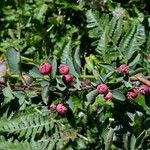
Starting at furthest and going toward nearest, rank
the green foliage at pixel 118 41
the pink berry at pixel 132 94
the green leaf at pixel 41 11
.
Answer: the green leaf at pixel 41 11
the green foliage at pixel 118 41
the pink berry at pixel 132 94

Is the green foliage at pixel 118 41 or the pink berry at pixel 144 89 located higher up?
the green foliage at pixel 118 41

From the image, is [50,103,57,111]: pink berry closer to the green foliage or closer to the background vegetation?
the background vegetation

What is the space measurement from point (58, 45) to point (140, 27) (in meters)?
0.82

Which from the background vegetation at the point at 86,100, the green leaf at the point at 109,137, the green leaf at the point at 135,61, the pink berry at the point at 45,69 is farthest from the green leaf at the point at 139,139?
the pink berry at the point at 45,69

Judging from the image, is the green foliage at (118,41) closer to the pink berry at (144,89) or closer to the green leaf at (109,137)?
the pink berry at (144,89)

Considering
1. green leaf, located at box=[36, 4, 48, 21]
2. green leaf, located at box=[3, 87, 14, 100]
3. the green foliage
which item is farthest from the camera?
green leaf, located at box=[36, 4, 48, 21]

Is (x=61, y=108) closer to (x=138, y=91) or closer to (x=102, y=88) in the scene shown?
(x=102, y=88)

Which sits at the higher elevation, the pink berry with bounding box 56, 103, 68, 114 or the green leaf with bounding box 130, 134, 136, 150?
the pink berry with bounding box 56, 103, 68, 114

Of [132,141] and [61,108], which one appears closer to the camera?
[61,108]

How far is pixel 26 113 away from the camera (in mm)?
1835

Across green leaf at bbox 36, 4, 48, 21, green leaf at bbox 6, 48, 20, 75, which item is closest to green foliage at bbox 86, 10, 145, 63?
green leaf at bbox 6, 48, 20, 75

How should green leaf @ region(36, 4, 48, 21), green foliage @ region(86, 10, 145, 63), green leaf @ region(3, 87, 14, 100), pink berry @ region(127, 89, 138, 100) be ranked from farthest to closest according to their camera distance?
green leaf @ region(36, 4, 48, 21), green foliage @ region(86, 10, 145, 63), pink berry @ region(127, 89, 138, 100), green leaf @ region(3, 87, 14, 100)

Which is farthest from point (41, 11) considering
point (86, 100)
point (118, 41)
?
point (86, 100)

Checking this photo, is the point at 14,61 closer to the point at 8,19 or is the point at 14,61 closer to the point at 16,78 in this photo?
the point at 16,78
